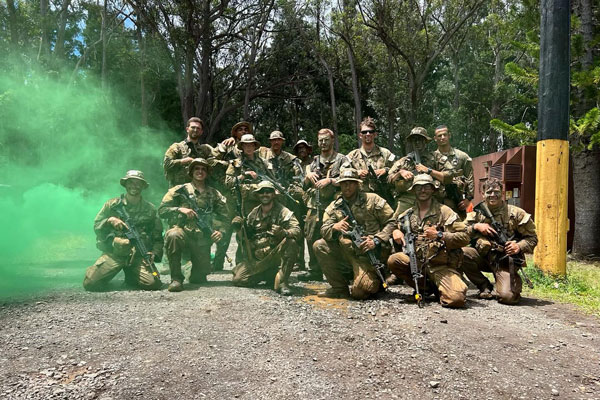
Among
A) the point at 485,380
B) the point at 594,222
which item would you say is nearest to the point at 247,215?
the point at 485,380

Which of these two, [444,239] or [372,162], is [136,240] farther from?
[444,239]

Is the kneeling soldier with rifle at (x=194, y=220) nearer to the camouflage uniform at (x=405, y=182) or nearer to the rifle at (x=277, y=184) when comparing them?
the rifle at (x=277, y=184)

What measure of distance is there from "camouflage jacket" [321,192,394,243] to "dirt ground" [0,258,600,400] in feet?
3.14

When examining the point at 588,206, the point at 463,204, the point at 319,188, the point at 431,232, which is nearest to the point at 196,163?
the point at 319,188

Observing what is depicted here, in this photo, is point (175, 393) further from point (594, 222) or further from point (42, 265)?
point (594, 222)

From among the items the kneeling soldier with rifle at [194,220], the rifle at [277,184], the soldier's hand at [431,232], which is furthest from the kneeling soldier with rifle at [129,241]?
the soldier's hand at [431,232]

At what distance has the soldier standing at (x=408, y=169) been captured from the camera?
251 inches

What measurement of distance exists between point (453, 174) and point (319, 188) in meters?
2.01

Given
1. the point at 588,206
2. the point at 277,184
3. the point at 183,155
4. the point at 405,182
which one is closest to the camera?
the point at 405,182

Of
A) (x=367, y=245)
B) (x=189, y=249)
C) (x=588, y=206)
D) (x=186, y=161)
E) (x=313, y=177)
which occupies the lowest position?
(x=189, y=249)

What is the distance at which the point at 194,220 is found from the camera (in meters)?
6.61

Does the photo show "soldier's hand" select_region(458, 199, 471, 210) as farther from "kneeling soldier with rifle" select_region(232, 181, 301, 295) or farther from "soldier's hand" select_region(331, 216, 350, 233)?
"kneeling soldier with rifle" select_region(232, 181, 301, 295)

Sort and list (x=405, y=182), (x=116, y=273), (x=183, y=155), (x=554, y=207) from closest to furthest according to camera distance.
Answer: (x=116, y=273) < (x=405, y=182) < (x=554, y=207) < (x=183, y=155)

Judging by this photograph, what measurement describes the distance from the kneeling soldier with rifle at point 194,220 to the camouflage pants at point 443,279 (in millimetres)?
2661
